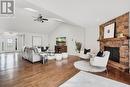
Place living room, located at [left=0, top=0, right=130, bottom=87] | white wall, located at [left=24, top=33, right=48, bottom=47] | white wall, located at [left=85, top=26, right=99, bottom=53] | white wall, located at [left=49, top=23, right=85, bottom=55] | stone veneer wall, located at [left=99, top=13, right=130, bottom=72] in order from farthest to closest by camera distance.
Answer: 1. white wall, located at [left=24, top=33, right=48, bottom=47]
2. white wall, located at [left=49, top=23, right=85, bottom=55]
3. white wall, located at [left=85, top=26, right=99, bottom=53]
4. stone veneer wall, located at [left=99, top=13, right=130, bottom=72]
5. living room, located at [left=0, top=0, right=130, bottom=87]

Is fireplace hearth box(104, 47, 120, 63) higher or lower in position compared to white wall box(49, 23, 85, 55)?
lower

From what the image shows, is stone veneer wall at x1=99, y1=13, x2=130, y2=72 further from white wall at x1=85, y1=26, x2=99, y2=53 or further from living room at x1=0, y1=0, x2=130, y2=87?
white wall at x1=85, y1=26, x2=99, y2=53

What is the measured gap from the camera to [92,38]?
8.75 meters

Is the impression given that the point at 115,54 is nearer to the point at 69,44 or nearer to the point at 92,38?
the point at 92,38

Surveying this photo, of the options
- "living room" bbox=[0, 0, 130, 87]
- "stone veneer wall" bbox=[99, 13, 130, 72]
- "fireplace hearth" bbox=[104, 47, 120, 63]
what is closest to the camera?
"living room" bbox=[0, 0, 130, 87]

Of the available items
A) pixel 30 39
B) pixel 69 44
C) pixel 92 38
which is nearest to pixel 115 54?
pixel 92 38

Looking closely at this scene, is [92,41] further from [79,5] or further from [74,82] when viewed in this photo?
Result: [74,82]

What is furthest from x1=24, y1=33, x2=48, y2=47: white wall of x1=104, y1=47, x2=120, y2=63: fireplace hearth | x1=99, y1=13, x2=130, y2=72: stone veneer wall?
x1=99, y1=13, x2=130, y2=72: stone veneer wall

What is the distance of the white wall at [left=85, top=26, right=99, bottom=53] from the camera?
834 centimetres

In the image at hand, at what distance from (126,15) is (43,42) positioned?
397 inches

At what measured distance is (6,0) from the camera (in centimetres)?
441

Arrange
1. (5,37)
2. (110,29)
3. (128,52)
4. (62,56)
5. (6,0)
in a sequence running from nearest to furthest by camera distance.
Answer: (6,0) → (128,52) → (110,29) → (62,56) → (5,37)

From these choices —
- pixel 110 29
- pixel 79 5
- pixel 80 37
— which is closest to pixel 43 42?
pixel 80 37

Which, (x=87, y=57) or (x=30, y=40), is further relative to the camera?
(x=30, y=40)
